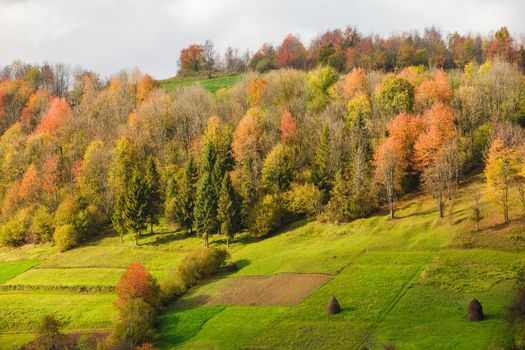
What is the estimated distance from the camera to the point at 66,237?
9969 cm

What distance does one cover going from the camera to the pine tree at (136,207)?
9700 cm

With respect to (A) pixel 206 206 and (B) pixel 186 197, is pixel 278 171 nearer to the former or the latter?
(A) pixel 206 206

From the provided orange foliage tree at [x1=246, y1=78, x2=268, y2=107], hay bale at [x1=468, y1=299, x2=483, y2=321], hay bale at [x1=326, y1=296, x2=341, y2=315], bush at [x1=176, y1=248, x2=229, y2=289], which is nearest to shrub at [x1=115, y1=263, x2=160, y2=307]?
bush at [x1=176, y1=248, x2=229, y2=289]

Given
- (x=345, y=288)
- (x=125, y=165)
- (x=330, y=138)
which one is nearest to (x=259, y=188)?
(x=330, y=138)

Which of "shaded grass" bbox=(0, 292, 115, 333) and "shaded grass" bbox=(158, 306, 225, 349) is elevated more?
"shaded grass" bbox=(0, 292, 115, 333)

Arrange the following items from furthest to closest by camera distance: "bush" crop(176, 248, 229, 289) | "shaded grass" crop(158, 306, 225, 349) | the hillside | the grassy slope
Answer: the hillside, "bush" crop(176, 248, 229, 289), "shaded grass" crop(158, 306, 225, 349), the grassy slope

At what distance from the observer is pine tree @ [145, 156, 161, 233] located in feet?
330

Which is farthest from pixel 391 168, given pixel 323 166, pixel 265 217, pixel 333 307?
pixel 333 307

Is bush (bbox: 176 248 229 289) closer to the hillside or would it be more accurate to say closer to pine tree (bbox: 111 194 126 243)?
pine tree (bbox: 111 194 126 243)

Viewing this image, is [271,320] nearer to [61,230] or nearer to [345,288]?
[345,288]

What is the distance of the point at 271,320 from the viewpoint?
60000 mm

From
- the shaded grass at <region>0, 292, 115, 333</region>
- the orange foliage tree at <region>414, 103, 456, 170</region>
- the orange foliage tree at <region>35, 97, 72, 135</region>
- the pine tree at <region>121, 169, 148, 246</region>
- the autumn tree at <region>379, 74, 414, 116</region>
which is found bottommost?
the shaded grass at <region>0, 292, 115, 333</region>

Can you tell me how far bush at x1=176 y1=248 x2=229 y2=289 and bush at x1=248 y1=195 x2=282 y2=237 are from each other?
484 inches

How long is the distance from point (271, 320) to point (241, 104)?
83716 millimetres
